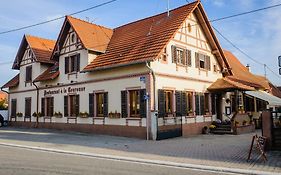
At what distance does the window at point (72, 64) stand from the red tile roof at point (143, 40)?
1.95 meters

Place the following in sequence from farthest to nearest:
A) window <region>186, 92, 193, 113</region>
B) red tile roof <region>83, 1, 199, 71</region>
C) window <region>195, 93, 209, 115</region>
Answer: window <region>195, 93, 209, 115</region>, window <region>186, 92, 193, 113</region>, red tile roof <region>83, 1, 199, 71</region>

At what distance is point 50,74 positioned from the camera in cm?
2783

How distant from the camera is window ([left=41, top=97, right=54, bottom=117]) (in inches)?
1080

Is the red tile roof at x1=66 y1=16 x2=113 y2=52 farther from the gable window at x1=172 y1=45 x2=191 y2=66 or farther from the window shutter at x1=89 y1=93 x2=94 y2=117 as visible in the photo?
the gable window at x1=172 y1=45 x2=191 y2=66

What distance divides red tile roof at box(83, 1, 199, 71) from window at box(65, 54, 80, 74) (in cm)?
195

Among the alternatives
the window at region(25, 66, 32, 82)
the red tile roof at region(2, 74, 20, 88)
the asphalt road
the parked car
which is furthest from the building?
the asphalt road

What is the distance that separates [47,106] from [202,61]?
13905mm

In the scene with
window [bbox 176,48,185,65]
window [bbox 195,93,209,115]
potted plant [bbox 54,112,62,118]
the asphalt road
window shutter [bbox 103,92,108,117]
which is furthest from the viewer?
potted plant [bbox 54,112,62,118]


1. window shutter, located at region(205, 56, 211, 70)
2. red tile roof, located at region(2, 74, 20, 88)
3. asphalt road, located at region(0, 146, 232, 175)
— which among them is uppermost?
window shutter, located at region(205, 56, 211, 70)

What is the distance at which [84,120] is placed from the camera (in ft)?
77.9

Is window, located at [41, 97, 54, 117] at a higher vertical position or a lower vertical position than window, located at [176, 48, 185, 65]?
lower

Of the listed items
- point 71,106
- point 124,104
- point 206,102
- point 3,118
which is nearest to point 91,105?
point 71,106

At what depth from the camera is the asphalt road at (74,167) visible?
30.0 ft

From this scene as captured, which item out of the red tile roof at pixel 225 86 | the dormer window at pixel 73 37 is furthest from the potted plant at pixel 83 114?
the red tile roof at pixel 225 86
